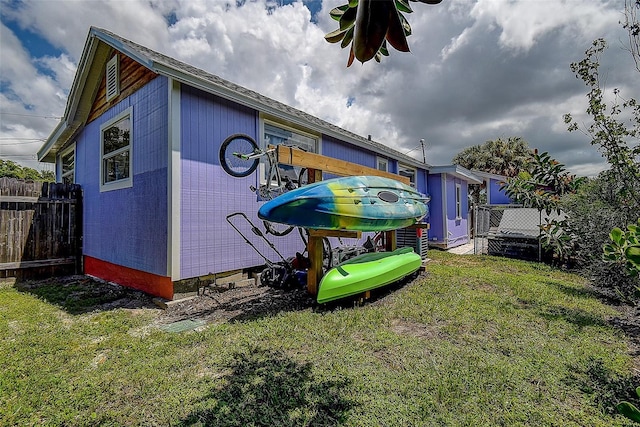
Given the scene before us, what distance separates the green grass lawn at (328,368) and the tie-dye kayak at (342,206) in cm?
125

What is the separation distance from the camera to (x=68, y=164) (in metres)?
9.16

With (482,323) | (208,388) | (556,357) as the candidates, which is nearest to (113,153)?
(208,388)

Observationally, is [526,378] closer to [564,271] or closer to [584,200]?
[584,200]

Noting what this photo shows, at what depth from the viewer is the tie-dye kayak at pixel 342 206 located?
3.73 m

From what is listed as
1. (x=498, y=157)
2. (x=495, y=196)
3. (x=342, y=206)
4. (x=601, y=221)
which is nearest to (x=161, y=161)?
(x=342, y=206)

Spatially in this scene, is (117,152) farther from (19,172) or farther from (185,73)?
(19,172)

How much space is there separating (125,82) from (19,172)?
3027 centimetres

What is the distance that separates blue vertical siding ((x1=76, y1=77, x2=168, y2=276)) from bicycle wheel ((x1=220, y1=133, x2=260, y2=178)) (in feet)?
3.04

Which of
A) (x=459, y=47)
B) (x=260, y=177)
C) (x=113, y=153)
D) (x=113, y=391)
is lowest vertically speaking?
(x=113, y=391)

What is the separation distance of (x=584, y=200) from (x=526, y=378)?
4789 mm

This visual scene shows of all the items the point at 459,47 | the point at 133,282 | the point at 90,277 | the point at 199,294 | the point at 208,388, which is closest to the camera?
the point at 208,388

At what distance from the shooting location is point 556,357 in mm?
2646

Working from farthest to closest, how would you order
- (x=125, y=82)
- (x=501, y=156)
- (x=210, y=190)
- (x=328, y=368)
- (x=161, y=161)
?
(x=501, y=156), (x=125, y=82), (x=210, y=190), (x=161, y=161), (x=328, y=368)

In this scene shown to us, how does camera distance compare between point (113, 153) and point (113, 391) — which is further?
point (113, 153)
